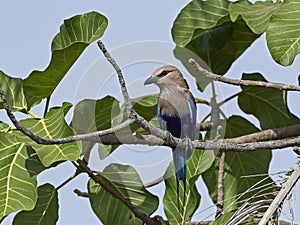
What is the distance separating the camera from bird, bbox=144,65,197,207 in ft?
5.78

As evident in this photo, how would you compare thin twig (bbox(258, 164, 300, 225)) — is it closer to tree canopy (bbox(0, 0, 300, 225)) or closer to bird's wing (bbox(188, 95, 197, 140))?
tree canopy (bbox(0, 0, 300, 225))

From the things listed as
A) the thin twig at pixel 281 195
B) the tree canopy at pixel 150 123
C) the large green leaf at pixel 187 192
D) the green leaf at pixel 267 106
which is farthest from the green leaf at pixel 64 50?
the thin twig at pixel 281 195

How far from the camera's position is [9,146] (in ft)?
5.58

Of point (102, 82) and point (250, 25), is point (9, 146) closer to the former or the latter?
point (102, 82)

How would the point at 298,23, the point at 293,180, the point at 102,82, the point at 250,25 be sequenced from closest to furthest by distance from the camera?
the point at 293,180 → the point at 102,82 → the point at 298,23 → the point at 250,25

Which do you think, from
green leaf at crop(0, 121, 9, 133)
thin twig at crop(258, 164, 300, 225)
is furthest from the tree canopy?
thin twig at crop(258, 164, 300, 225)

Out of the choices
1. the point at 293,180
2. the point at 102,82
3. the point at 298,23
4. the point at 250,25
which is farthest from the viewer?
the point at 250,25

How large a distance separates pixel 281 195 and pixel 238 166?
41.2 inches

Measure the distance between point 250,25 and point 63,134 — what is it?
1.59ft

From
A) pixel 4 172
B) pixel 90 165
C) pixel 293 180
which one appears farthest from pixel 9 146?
pixel 293 180

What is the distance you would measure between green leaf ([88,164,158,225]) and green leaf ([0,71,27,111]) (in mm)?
251

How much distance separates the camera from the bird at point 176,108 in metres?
1.76

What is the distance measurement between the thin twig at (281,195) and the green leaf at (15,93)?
2.67ft

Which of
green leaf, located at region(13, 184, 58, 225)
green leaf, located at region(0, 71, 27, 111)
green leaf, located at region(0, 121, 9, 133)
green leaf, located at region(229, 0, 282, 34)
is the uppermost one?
green leaf, located at region(229, 0, 282, 34)
